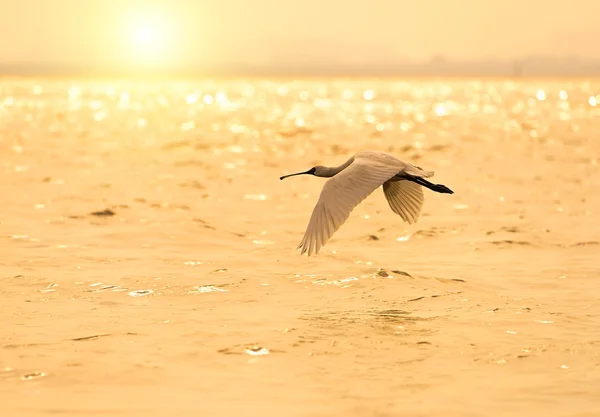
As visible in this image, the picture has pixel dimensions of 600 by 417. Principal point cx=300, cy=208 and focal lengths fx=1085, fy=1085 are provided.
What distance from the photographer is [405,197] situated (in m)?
13.2

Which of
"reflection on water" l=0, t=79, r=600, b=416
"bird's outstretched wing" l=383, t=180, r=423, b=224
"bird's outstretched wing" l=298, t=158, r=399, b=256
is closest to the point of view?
"reflection on water" l=0, t=79, r=600, b=416

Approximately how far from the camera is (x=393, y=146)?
38906 millimetres

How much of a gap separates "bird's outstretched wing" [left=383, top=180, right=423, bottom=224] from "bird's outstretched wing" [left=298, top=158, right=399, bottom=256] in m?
1.56

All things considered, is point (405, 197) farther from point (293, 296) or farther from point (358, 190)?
point (358, 190)

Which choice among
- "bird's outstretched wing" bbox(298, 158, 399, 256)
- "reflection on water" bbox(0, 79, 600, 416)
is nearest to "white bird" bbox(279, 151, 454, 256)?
"bird's outstretched wing" bbox(298, 158, 399, 256)

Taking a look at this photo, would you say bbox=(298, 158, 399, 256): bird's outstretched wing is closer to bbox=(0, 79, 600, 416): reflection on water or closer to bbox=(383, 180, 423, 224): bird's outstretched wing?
bbox=(0, 79, 600, 416): reflection on water

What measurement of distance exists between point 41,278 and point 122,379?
4.52 m

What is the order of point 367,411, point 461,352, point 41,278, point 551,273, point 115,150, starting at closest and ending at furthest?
1. point 367,411
2. point 461,352
3. point 41,278
4. point 551,273
5. point 115,150

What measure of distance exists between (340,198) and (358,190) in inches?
10.7

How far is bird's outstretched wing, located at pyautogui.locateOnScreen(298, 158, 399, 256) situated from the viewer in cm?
1032

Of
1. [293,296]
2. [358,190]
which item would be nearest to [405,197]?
[293,296]

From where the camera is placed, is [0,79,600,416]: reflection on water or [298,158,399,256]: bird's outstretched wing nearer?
[0,79,600,416]: reflection on water

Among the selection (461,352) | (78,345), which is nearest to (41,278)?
(78,345)

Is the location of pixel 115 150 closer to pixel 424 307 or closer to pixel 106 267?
pixel 106 267
